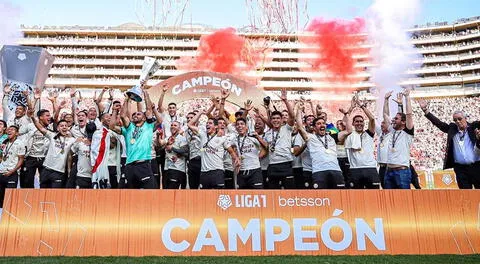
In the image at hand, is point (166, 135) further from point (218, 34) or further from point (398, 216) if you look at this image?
point (218, 34)

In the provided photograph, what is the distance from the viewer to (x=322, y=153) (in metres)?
7.28

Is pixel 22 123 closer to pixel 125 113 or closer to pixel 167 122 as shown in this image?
pixel 125 113

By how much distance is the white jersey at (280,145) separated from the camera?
7.79m

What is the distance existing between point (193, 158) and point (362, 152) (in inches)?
120

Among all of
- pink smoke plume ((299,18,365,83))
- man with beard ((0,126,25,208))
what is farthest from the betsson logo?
pink smoke plume ((299,18,365,83))

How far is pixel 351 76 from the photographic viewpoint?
7031 centimetres

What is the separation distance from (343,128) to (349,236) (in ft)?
10.2

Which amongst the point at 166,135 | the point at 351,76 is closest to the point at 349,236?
the point at 166,135

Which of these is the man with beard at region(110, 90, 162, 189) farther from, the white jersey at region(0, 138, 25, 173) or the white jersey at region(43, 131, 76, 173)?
the white jersey at region(0, 138, 25, 173)

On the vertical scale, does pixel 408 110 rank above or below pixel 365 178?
above

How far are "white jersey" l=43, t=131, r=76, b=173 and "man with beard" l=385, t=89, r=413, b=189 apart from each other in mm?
5654

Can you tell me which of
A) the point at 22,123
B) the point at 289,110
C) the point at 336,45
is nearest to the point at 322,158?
the point at 289,110

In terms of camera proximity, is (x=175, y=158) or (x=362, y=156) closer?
(x=362, y=156)

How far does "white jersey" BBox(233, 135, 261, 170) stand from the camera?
7.47 m
